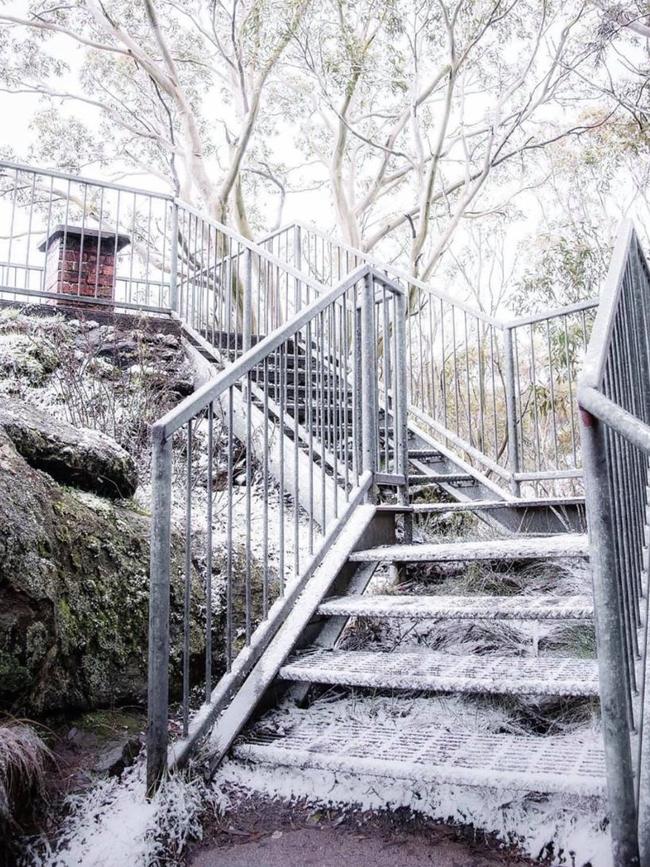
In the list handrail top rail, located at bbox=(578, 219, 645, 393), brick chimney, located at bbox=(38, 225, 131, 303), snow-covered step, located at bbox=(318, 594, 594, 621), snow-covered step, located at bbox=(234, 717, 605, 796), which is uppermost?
brick chimney, located at bbox=(38, 225, 131, 303)

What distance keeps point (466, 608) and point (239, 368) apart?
1.12 meters

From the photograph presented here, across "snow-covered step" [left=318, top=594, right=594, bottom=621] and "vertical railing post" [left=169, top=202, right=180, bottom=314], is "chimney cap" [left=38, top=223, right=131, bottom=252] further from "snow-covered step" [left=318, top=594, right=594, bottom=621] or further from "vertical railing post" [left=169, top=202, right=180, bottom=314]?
"snow-covered step" [left=318, top=594, right=594, bottom=621]

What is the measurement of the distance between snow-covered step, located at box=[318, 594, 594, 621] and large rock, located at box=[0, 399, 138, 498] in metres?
1.01

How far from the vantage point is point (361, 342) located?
358 centimetres

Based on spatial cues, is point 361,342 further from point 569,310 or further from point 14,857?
point 14,857

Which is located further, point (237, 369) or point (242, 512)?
point (242, 512)

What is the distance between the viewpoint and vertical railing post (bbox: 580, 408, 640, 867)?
4.46 feet

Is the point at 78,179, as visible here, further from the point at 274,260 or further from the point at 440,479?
the point at 440,479

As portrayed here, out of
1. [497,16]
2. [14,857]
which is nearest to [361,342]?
[14,857]

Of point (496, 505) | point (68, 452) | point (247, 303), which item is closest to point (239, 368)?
point (68, 452)

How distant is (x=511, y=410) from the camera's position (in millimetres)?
4832

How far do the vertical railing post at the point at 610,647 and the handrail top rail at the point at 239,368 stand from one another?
1195 mm

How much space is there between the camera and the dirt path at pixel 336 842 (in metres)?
1.63

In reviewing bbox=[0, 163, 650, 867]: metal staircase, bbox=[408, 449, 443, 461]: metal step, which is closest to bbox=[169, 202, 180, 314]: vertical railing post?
bbox=[0, 163, 650, 867]: metal staircase
